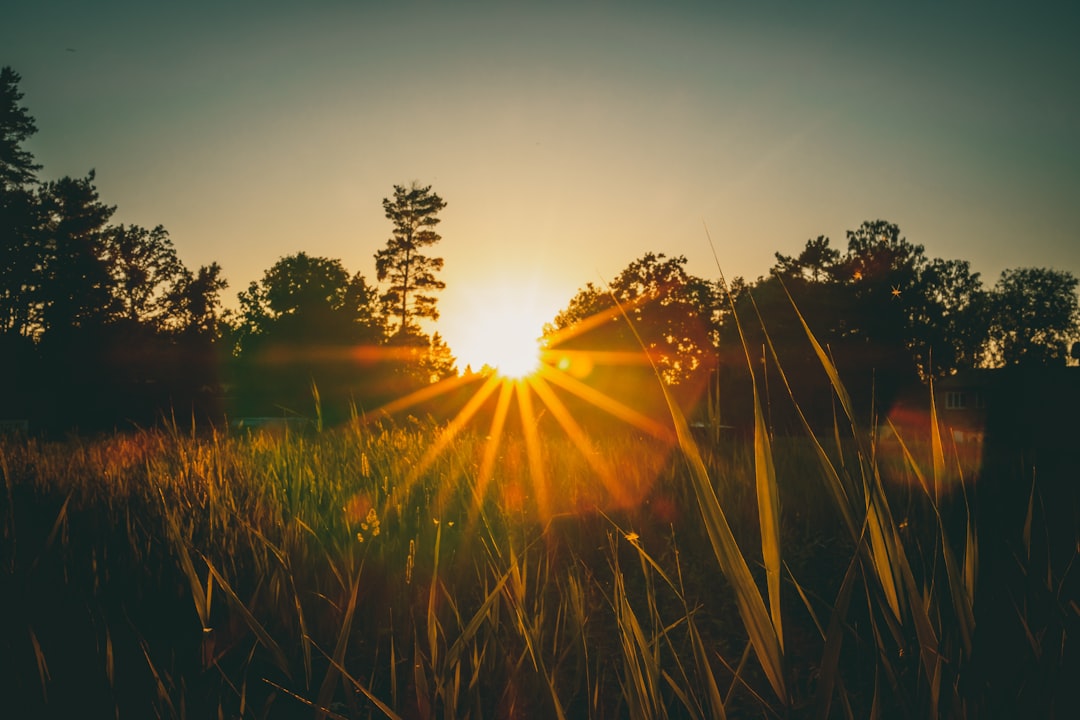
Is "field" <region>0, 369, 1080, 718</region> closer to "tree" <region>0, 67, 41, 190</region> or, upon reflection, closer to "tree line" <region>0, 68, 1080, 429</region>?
"tree line" <region>0, 68, 1080, 429</region>

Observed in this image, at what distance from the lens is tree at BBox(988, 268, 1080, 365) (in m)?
59.1

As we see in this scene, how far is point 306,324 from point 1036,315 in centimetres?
7154

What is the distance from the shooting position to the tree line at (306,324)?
26109mm

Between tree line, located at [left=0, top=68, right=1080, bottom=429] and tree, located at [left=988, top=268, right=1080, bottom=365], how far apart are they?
1983 centimetres

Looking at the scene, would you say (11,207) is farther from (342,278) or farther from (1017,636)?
(1017,636)

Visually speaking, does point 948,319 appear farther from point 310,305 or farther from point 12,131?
point 12,131

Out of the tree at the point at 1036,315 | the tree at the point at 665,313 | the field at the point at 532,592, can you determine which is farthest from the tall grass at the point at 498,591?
the tree at the point at 1036,315

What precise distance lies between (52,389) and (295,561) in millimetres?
30433

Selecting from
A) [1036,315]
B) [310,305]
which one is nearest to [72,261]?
[310,305]

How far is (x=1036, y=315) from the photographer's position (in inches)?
2376

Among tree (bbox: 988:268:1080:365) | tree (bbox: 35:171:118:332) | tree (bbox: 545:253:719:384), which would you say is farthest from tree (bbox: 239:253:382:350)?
tree (bbox: 988:268:1080:365)

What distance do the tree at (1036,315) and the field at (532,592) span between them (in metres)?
70.8

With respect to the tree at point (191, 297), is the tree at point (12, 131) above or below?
above

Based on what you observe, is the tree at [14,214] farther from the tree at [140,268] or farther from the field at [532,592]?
the field at [532,592]
